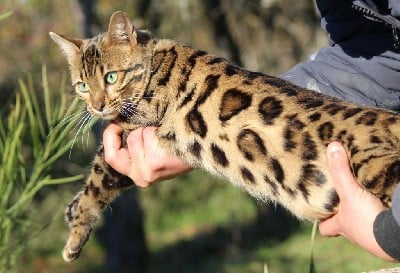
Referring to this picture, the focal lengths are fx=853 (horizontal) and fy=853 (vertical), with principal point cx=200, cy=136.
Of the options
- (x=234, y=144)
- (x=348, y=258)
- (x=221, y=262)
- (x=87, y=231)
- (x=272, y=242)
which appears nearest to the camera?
(x=234, y=144)

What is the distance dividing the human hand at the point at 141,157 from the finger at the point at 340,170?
32.3 inches

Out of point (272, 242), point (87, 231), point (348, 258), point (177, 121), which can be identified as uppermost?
point (177, 121)

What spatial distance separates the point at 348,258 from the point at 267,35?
3910mm

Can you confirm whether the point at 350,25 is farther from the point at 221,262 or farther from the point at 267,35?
the point at 267,35

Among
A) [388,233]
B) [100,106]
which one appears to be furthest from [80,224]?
[388,233]

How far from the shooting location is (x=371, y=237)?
2.59 meters

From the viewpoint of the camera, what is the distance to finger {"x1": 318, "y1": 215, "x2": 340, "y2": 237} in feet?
9.44

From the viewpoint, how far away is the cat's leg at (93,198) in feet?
12.0

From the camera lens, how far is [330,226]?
115 inches

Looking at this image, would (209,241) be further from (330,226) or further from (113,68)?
(330,226)

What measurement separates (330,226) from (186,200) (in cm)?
1154

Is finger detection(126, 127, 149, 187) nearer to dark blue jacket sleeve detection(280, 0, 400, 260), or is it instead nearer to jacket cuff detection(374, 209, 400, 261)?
dark blue jacket sleeve detection(280, 0, 400, 260)

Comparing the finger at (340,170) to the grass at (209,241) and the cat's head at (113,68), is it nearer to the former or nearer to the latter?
the cat's head at (113,68)

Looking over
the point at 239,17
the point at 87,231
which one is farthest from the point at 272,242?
the point at 87,231
